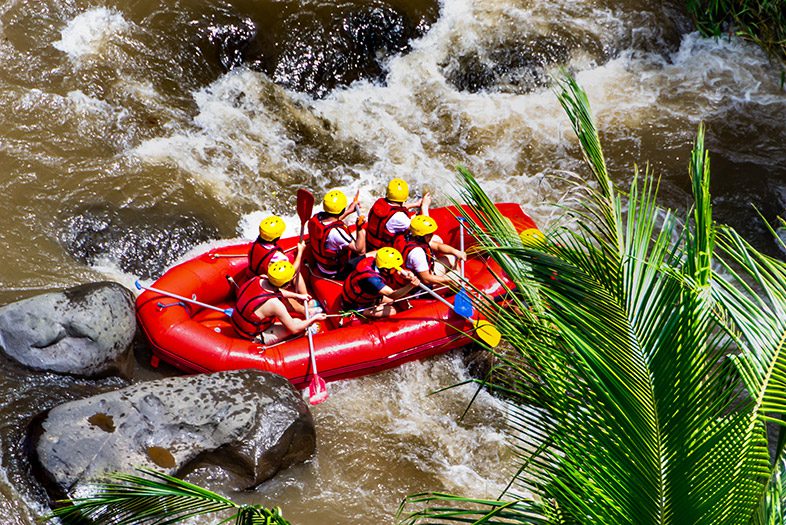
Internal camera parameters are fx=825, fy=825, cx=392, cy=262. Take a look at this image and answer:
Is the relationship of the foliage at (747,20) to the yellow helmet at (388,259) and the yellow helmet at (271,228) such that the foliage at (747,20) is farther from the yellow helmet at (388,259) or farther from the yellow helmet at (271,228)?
the yellow helmet at (271,228)

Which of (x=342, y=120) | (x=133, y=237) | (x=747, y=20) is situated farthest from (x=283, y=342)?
(x=747, y=20)

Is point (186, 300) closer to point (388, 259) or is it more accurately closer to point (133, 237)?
point (133, 237)

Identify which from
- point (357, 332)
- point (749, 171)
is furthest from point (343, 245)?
point (749, 171)

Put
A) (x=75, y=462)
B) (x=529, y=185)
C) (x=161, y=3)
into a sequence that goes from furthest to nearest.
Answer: (x=161, y=3) < (x=529, y=185) < (x=75, y=462)

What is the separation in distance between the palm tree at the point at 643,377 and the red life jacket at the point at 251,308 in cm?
269

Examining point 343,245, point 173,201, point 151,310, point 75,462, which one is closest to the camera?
point 75,462

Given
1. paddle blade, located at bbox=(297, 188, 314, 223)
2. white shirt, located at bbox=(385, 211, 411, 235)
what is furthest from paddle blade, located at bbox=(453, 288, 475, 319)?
paddle blade, located at bbox=(297, 188, 314, 223)

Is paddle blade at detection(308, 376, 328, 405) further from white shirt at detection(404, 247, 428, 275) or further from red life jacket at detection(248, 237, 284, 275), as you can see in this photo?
white shirt at detection(404, 247, 428, 275)

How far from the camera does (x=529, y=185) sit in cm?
804

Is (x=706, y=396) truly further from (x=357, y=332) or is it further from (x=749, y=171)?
(x=749, y=171)

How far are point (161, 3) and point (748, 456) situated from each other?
7.67 metres

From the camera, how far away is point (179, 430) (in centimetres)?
510

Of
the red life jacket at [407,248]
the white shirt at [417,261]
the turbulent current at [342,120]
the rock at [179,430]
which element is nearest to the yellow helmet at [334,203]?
the red life jacket at [407,248]

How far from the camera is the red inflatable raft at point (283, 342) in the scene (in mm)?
5719
